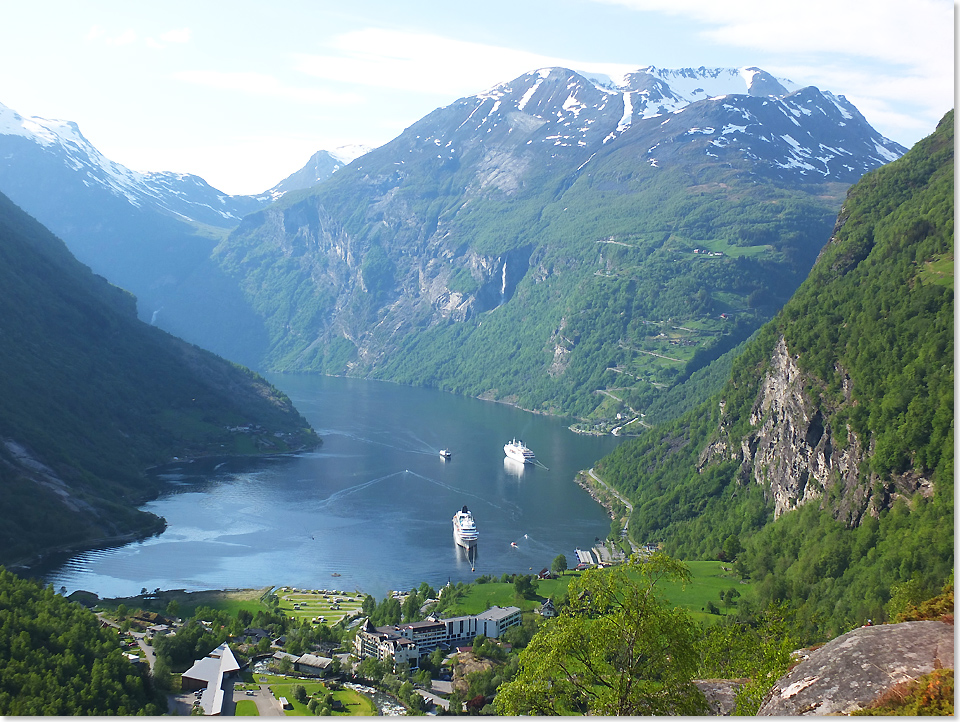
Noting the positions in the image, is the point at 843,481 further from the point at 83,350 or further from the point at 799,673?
the point at 83,350

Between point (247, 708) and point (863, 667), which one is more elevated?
point (863, 667)

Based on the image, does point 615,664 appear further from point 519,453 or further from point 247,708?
point 519,453

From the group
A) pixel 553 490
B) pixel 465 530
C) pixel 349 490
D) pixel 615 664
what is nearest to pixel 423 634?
pixel 465 530

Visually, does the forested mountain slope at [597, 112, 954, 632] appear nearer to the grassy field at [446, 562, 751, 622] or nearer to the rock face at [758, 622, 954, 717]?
the grassy field at [446, 562, 751, 622]

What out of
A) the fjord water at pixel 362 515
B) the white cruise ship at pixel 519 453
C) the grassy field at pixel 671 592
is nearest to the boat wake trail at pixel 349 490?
the fjord water at pixel 362 515

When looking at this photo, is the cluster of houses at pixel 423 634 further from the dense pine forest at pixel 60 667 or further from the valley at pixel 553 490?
the dense pine forest at pixel 60 667

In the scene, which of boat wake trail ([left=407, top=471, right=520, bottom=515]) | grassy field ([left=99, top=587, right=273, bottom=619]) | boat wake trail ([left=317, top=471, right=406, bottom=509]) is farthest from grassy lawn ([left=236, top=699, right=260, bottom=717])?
boat wake trail ([left=407, top=471, right=520, bottom=515])

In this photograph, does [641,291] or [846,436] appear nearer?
[846,436]
